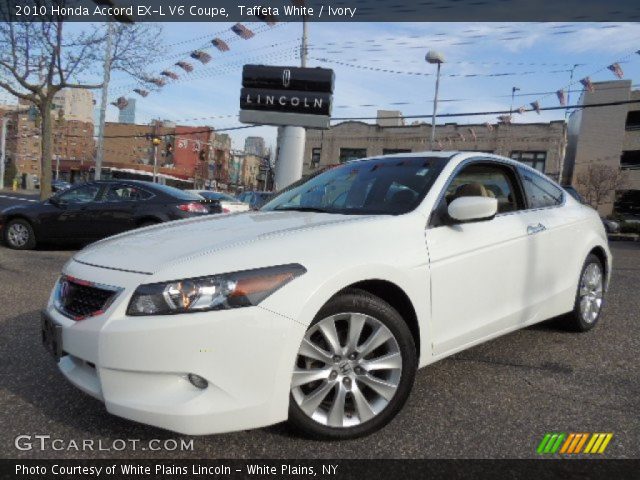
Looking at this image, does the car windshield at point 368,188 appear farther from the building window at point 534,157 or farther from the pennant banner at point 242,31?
the building window at point 534,157

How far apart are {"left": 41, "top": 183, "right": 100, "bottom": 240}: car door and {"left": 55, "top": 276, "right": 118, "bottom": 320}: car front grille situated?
6452 mm

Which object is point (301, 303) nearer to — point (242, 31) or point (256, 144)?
point (242, 31)

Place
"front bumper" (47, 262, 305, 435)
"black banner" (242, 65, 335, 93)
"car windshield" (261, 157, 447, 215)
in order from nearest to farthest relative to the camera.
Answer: "front bumper" (47, 262, 305, 435)
"car windshield" (261, 157, 447, 215)
"black banner" (242, 65, 335, 93)

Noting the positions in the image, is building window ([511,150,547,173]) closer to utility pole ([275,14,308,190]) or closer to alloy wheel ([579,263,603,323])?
utility pole ([275,14,308,190])

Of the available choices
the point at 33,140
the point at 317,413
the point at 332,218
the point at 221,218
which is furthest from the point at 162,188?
the point at 33,140

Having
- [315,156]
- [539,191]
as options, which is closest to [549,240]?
[539,191]

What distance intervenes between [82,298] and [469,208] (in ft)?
6.75

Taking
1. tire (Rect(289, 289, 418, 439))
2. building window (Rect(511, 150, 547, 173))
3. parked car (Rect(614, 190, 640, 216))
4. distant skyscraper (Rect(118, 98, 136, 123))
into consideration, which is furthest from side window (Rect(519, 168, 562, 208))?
parked car (Rect(614, 190, 640, 216))

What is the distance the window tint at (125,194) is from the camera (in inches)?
334

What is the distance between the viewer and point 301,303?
223 cm

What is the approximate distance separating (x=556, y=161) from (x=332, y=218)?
38.4m

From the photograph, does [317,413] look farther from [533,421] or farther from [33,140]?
[33,140]

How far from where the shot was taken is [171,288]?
2152mm

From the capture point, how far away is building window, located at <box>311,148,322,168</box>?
1739 inches
